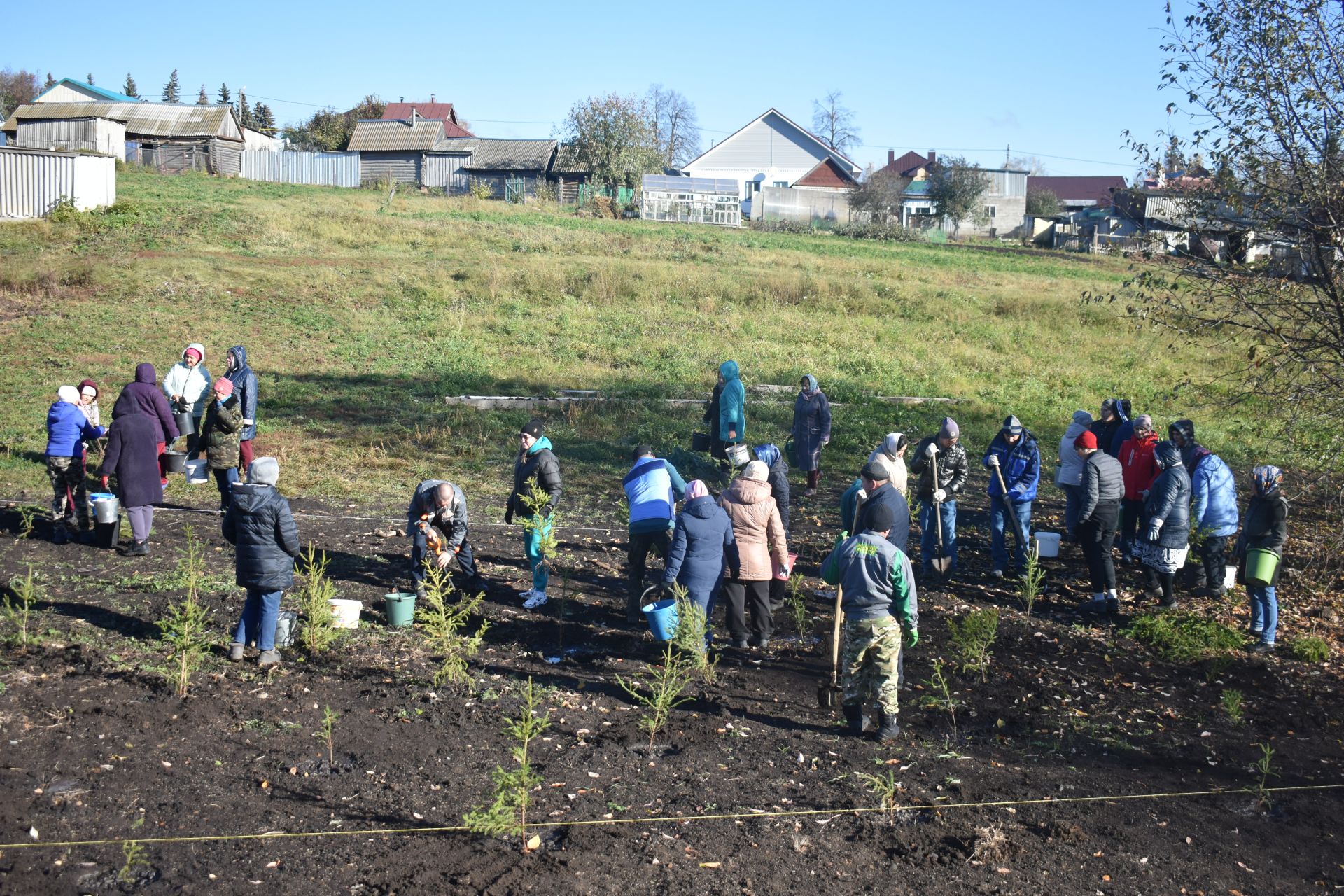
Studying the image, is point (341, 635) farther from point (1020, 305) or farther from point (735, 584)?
point (1020, 305)

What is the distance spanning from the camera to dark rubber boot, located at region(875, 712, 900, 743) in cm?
645

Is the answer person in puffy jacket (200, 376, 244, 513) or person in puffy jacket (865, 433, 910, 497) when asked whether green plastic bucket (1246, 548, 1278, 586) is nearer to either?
person in puffy jacket (865, 433, 910, 497)

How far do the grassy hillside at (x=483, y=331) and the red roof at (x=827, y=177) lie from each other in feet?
Answer: 98.3

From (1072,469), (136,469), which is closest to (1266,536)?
(1072,469)

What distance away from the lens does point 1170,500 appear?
8.98 m

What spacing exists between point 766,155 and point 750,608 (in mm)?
63631

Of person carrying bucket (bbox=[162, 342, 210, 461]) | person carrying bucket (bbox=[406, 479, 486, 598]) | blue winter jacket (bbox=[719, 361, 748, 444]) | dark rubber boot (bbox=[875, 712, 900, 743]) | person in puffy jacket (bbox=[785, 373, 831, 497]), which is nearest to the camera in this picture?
dark rubber boot (bbox=[875, 712, 900, 743])

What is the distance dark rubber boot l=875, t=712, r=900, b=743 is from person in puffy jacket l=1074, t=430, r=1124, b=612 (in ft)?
11.9

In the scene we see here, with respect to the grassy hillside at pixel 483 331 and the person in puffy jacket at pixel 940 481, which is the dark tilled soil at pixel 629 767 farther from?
the grassy hillside at pixel 483 331

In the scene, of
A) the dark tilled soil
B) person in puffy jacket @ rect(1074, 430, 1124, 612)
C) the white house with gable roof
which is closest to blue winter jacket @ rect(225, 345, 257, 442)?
the dark tilled soil

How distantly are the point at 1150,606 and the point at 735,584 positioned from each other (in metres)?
4.27

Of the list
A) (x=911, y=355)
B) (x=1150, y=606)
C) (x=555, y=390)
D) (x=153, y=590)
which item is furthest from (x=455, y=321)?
(x=1150, y=606)

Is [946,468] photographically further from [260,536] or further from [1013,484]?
[260,536]

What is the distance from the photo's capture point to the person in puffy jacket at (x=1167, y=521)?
8984 millimetres
